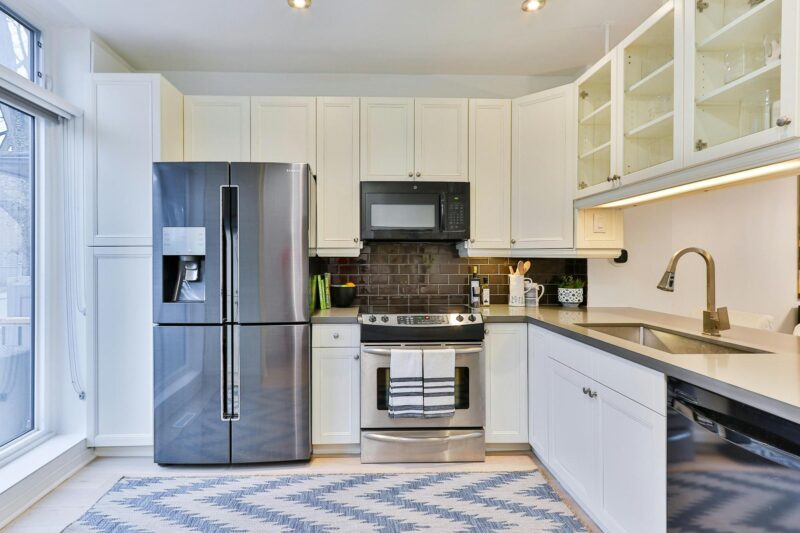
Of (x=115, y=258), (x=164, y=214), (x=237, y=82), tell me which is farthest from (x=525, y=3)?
(x=115, y=258)

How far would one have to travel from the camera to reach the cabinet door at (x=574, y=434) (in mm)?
1872

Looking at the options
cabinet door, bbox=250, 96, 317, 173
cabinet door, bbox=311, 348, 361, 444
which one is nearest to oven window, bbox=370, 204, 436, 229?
cabinet door, bbox=250, 96, 317, 173

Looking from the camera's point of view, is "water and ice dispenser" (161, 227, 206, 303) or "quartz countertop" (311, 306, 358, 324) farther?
"quartz countertop" (311, 306, 358, 324)

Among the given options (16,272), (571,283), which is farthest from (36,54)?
(571,283)

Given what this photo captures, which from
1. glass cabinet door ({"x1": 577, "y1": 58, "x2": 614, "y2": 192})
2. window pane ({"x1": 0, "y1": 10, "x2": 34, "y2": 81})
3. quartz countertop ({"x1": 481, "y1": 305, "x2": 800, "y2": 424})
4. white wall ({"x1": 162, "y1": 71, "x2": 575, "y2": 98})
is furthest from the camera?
white wall ({"x1": 162, "y1": 71, "x2": 575, "y2": 98})

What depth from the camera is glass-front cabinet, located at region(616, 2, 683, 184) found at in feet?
5.82

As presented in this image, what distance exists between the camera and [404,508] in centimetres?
211

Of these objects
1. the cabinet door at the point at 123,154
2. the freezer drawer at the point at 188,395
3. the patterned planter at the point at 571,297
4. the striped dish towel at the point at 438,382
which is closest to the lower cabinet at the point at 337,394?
the striped dish towel at the point at 438,382

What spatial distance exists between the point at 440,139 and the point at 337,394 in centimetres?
184

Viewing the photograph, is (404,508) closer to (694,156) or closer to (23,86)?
(694,156)

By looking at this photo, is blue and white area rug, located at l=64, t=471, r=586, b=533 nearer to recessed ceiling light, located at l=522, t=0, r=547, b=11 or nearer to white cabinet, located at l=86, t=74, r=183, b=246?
white cabinet, located at l=86, t=74, r=183, b=246

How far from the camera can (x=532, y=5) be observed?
2.28 m

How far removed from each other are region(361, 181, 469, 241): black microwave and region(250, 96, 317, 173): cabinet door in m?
0.48

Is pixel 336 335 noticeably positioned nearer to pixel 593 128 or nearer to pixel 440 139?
pixel 440 139
